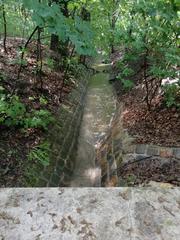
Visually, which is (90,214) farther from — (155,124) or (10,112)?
(155,124)

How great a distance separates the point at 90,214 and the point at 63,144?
17.1 ft

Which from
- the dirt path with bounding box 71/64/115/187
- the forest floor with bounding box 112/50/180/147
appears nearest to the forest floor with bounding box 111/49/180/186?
the forest floor with bounding box 112/50/180/147

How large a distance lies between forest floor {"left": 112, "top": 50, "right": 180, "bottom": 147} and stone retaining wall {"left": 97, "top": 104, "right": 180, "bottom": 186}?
7.0 inches

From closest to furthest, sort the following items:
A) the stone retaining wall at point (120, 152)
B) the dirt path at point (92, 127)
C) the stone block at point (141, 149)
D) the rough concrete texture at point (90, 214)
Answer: the rough concrete texture at point (90, 214) < the stone retaining wall at point (120, 152) < the stone block at point (141, 149) < the dirt path at point (92, 127)

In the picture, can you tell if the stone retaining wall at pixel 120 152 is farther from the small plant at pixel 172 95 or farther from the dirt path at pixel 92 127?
the small plant at pixel 172 95

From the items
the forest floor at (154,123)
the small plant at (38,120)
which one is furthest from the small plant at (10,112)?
the forest floor at (154,123)

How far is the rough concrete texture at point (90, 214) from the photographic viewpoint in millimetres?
1465

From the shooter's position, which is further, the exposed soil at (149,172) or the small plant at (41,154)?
the small plant at (41,154)

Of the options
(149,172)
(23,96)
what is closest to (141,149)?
(149,172)

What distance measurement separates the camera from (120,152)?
6.14 m

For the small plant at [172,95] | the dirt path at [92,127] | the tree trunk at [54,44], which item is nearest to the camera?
the dirt path at [92,127]

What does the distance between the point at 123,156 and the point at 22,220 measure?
175 inches

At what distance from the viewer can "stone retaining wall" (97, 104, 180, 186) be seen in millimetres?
5359

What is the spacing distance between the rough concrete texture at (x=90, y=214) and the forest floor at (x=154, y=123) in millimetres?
3965
